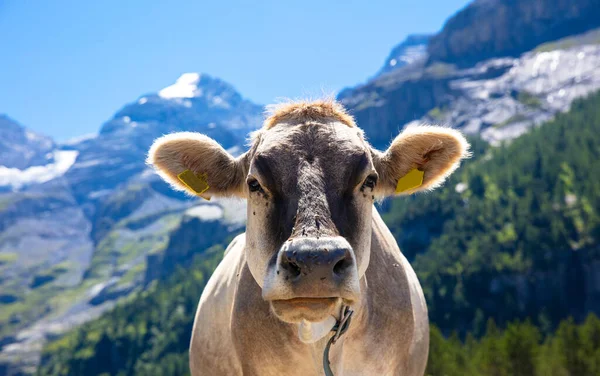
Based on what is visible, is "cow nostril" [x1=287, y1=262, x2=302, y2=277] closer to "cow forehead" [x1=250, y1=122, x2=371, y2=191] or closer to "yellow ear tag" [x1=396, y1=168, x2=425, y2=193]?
"cow forehead" [x1=250, y1=122, x2=371, y2=191]

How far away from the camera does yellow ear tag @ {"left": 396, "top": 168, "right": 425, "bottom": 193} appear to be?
647 cm

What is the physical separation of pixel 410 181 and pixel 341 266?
232cm

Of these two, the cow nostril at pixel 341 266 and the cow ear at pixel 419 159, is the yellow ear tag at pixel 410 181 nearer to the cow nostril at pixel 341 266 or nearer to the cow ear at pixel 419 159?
the cow ear at pixel 419 159

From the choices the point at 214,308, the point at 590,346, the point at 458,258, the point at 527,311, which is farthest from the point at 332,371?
the point at 458,258

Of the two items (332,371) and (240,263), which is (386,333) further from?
(240,263)

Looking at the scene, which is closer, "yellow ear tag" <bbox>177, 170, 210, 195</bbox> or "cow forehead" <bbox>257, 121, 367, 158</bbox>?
"cow forehead" <bbox>257, 121, 367, 158</bbox>

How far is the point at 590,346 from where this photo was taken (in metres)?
60.2

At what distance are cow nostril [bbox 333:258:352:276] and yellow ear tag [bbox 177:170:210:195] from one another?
8.27 feet

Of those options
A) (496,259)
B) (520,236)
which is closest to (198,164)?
(496,259)

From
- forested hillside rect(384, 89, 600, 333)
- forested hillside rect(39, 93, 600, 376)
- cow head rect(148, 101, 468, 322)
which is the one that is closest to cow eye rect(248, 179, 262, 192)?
cow head rect(148, 101, 468, 322)

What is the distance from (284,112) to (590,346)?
211 ft

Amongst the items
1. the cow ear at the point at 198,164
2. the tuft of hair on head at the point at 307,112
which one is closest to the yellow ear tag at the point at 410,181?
the tuft of hair on head at the point at 307,112

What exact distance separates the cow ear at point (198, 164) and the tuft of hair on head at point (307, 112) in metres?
0.60

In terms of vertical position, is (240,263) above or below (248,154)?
below
